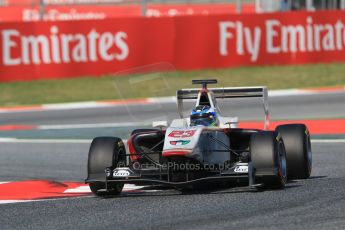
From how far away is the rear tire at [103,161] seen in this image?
9.94 m

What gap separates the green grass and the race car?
11.9m

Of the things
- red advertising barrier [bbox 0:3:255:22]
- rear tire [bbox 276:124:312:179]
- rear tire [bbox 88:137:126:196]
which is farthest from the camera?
red advertising barrier [bbox 0:3:255:22]

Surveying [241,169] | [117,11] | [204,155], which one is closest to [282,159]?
[241,169]

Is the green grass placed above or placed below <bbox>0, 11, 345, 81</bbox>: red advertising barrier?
below

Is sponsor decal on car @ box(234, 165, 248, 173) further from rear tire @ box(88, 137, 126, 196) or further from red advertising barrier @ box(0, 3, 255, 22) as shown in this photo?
red advertising barrier @ box(0, 3, 255, 22)

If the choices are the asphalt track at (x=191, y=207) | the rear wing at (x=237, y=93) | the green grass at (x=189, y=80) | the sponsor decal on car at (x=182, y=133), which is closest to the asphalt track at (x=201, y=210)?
Result: the asphalt track at (x=191, y=207)

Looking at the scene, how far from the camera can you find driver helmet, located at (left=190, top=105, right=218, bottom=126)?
10352mm

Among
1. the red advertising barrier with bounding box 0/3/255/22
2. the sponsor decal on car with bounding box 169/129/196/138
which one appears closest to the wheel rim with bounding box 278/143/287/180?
the sponsor decal on car with bounding box 169/129/196/138

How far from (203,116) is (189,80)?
12275 mm

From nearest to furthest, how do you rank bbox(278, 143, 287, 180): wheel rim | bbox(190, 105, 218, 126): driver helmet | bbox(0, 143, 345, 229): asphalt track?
bbox(0, 143, 345, 229): asphalt track
bbox(278, 143, 287, 180): wheel rim
bbox(190, 105, 218, 126): driver helmet

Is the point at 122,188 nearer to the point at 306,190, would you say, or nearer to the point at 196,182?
the point at 196,182

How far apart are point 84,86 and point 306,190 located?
15.0 m

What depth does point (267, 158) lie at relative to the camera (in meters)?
9.66

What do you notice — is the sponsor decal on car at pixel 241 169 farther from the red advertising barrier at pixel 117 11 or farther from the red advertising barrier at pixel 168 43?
the red advertising barrier at pixel 117 11
